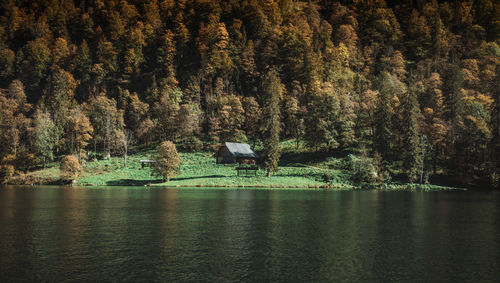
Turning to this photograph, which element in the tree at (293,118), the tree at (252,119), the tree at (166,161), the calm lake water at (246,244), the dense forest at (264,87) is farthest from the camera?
the tree at (252,119)

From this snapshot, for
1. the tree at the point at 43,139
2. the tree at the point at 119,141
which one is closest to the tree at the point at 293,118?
the tree at the point at 119,141

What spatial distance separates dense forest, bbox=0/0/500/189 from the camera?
102188 mm

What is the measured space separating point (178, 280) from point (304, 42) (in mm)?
150116

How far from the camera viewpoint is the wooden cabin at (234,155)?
376 feet

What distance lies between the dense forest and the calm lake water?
52047 millimetres

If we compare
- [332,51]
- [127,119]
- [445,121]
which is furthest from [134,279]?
[332,51]

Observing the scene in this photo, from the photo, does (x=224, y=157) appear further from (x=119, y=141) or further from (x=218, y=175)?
(x=119, y=141)

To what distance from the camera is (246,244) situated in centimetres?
3028

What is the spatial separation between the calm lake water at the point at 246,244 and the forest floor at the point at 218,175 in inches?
1623

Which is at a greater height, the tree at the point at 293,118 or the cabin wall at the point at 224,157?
the tree at the point at 293,118

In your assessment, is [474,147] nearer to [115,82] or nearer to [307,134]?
[307,134]

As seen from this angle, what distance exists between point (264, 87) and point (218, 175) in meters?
62.0

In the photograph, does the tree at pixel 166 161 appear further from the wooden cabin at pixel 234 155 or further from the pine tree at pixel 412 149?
the pine tree at pixel 412 149

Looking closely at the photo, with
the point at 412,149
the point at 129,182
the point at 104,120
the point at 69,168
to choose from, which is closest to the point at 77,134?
the point at 104,120
